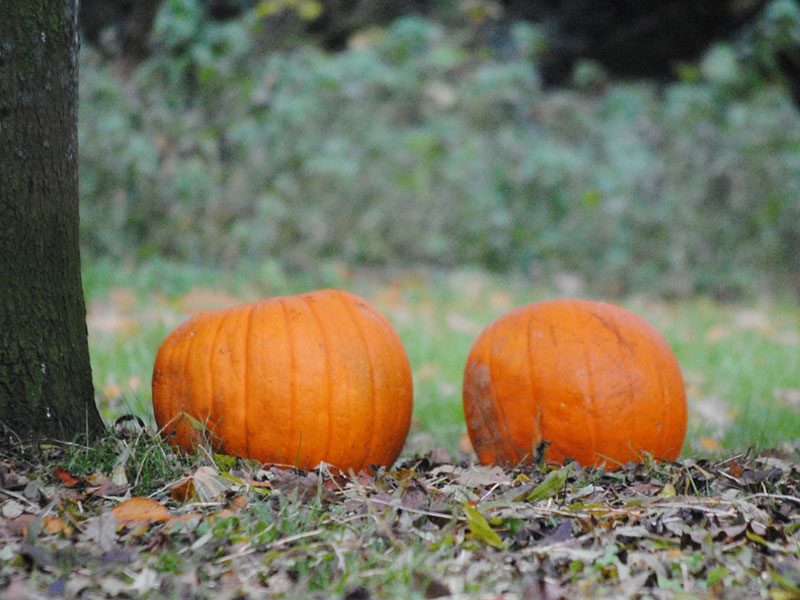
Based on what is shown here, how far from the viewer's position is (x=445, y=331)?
220 inches

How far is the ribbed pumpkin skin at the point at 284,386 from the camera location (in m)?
2.35

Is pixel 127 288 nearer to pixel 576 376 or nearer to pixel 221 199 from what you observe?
pixel 221 199

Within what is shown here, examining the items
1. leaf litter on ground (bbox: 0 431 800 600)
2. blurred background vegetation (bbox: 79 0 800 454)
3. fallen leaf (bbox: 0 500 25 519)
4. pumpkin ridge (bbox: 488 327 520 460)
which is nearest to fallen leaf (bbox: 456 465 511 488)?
leaf litter on ground (bbox: 0 431 800 600)

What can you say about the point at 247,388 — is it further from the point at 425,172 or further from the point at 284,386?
the point at 425,172

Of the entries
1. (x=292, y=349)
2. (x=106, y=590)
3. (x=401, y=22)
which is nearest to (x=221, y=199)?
(x=401, y=22)

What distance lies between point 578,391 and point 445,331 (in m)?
3.12

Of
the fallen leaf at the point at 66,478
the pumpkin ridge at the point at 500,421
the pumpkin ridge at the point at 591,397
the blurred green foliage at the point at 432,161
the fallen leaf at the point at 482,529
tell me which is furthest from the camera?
the blurred green foliage at the point at 432,161

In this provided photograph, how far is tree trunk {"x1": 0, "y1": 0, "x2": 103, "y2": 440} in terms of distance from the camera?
2092mm

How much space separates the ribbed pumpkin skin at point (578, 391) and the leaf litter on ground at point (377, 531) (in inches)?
9.4

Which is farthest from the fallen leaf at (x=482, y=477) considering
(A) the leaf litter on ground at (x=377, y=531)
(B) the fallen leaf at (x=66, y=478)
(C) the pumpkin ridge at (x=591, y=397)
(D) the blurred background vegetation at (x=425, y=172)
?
(D) the blurred background vegetation at (x=425, y=172)

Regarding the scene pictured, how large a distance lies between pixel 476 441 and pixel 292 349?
76 centimetres

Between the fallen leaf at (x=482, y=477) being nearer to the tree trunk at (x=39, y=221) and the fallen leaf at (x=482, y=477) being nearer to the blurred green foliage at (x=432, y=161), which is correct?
the tree trunk at (x=39, y=221)

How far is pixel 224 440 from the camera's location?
2.36 metres

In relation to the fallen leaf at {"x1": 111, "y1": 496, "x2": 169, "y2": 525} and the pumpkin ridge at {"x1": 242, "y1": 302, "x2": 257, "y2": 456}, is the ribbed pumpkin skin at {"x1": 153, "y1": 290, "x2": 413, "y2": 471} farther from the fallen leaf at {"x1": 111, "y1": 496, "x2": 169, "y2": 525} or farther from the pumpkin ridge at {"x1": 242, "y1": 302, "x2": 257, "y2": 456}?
the fallen leaf at {"x1": 111, "y1": 496, "x2": 169, "y2": 525}
